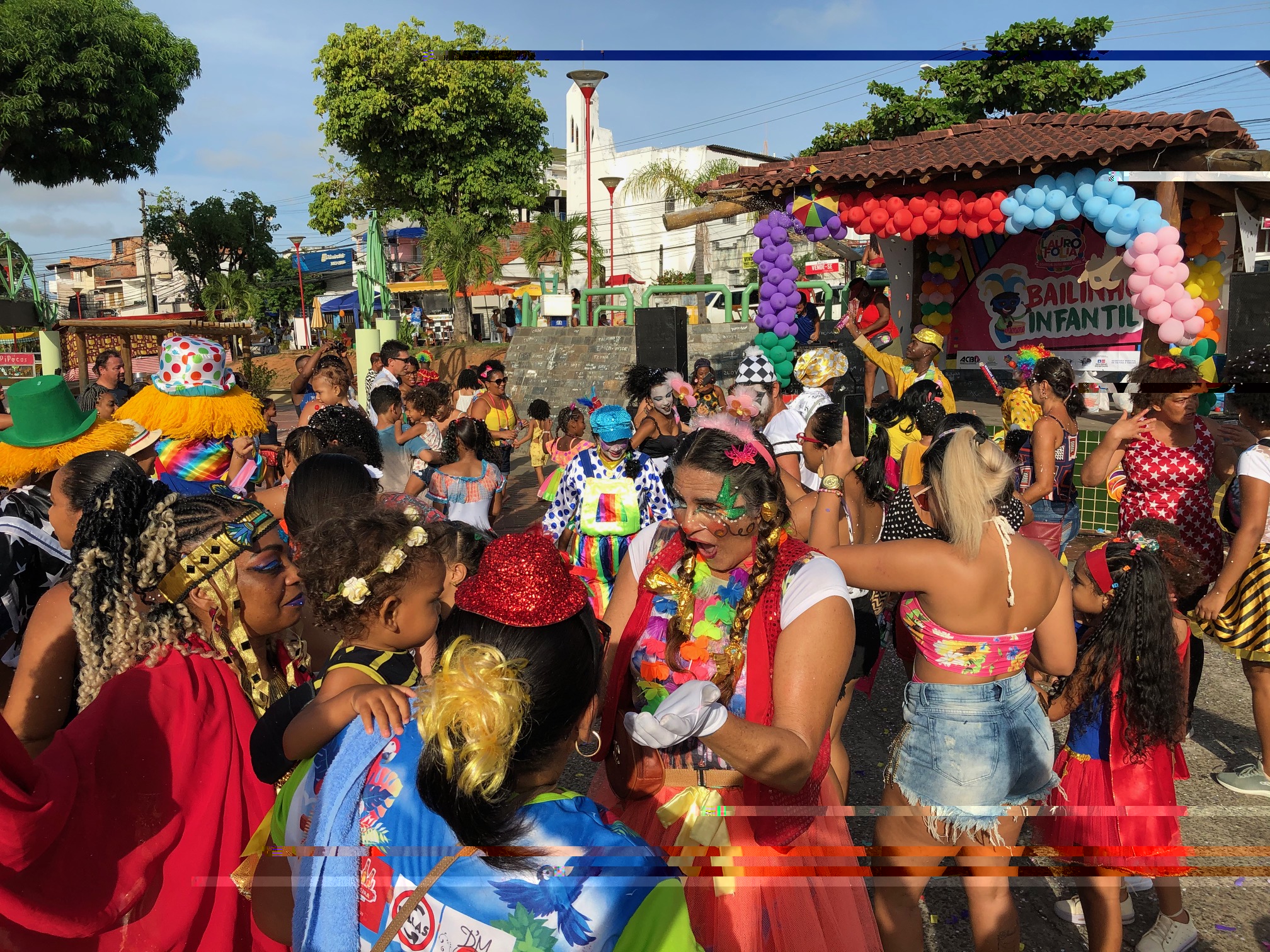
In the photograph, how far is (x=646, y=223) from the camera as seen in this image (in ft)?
136

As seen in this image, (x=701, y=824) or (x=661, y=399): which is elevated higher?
(x=661, y=399)

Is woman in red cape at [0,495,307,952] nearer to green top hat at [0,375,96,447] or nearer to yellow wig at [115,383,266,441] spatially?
green top hat at [0,375,96,447]

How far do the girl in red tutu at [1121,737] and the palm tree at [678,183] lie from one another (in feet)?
108

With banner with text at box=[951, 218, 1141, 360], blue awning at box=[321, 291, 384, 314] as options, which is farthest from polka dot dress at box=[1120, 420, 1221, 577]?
blue awning at box=[321, 291, 384, 314]

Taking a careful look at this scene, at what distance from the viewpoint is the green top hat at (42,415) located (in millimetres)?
3525

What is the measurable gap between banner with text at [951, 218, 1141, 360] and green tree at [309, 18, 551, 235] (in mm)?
19773

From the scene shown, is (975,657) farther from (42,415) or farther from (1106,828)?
(42,415)

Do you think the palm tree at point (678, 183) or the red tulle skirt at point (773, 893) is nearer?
the red tulle skirt at point (773, 893)

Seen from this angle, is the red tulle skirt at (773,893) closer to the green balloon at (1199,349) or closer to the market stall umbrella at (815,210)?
the green balloon at (1199,349)

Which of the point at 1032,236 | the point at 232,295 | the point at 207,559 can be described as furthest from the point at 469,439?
the point at 232,295

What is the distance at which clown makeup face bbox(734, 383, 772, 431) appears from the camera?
579 centimetres

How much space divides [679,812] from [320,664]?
131 centimetres

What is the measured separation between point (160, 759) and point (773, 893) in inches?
58.2

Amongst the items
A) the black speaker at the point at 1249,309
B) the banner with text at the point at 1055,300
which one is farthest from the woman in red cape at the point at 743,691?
the banner with text at the point at 1055,300
